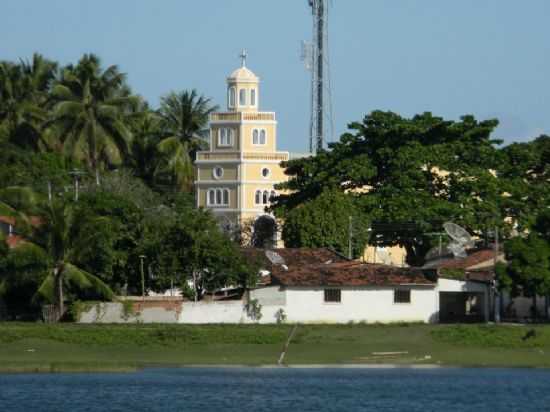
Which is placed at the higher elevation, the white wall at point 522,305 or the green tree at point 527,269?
the green tree at point 527,269

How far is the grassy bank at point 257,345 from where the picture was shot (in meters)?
71.1

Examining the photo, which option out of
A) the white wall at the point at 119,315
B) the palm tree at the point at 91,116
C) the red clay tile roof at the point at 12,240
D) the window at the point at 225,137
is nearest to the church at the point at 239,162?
the window at the point at 225,137

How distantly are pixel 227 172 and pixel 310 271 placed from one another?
45.4 metres

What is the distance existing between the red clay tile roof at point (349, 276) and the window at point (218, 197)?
43384mm

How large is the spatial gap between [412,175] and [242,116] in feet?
93.4

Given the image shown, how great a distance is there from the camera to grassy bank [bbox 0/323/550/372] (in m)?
71.1

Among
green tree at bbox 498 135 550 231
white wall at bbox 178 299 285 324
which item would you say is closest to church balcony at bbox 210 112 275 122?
green tree at bbox 498 135 550 231

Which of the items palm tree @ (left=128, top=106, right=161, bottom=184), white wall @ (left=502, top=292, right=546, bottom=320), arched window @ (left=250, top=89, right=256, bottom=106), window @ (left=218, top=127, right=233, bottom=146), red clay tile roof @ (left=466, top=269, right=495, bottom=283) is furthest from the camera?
arched window @ (left=250, top=89, right=256, bottom=106)

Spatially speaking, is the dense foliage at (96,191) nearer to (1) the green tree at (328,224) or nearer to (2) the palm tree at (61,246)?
(2) the palm tree at (61,246)

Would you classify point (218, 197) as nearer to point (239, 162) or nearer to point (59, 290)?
point (239, 162)

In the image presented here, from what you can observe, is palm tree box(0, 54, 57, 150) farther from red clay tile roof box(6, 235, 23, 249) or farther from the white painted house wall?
the white painted house wall

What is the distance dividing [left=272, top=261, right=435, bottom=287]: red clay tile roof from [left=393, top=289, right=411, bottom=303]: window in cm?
34

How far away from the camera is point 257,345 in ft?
240

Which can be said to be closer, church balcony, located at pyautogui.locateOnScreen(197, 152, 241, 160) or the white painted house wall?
the white painted house wall
